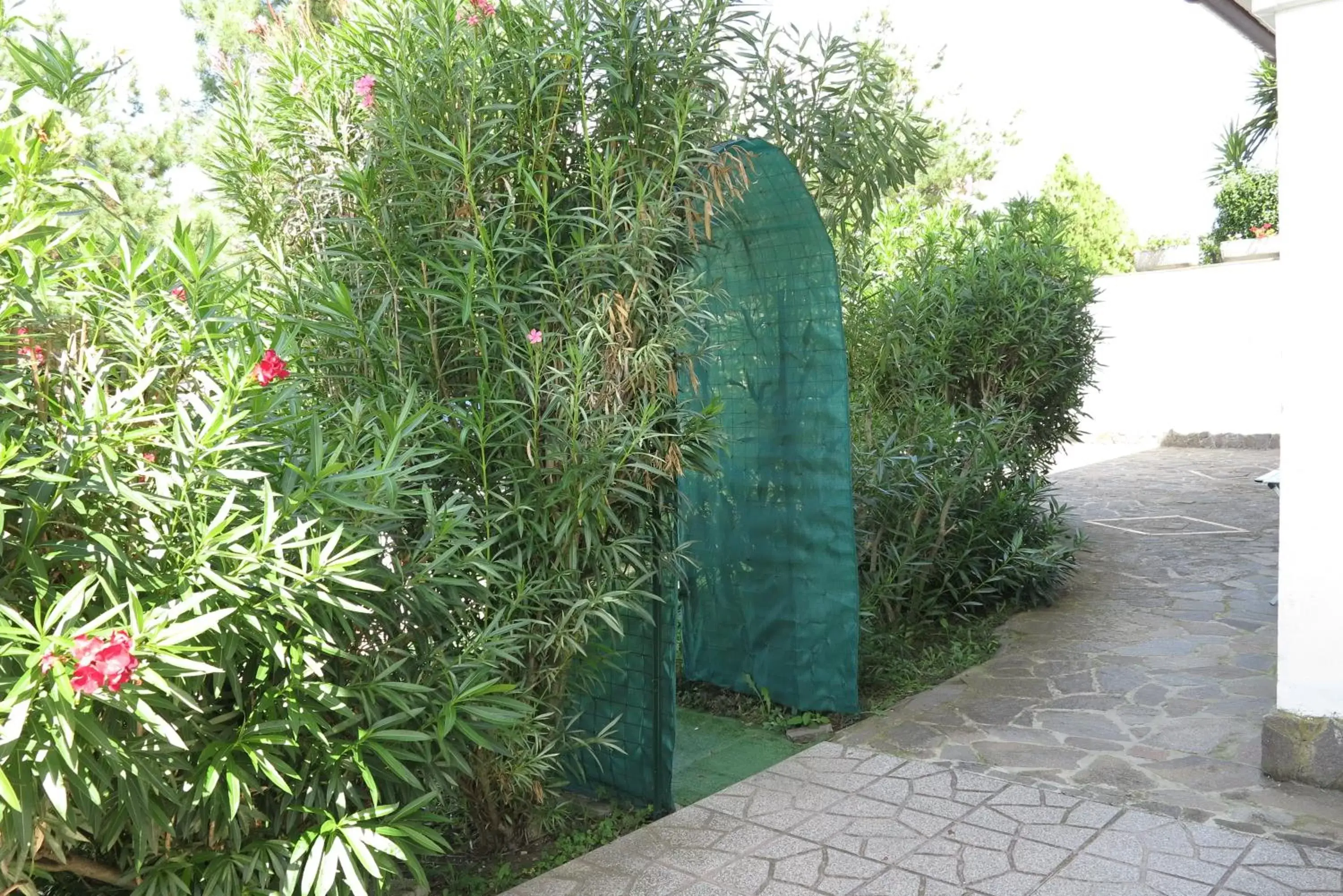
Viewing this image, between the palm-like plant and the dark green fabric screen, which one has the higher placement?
the palm-like plant

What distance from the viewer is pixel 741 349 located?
4938 mm

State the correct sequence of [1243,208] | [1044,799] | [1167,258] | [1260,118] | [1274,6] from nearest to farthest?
[1274,6] < [1044,799] < [1260,118] < [1167,258] < [1243,208]

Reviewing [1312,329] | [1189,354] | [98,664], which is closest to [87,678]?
[98,664]

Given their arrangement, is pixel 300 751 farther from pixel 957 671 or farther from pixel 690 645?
pixel 957 671

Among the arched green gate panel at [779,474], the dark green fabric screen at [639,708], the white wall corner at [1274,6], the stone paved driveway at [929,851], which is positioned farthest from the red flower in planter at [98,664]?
the white wall corner at [1274,6]

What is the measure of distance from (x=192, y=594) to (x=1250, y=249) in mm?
14748

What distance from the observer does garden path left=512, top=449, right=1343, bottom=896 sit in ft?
10.8

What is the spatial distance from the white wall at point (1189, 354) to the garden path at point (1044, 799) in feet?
27.8

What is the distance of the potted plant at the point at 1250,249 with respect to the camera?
13.8 metres

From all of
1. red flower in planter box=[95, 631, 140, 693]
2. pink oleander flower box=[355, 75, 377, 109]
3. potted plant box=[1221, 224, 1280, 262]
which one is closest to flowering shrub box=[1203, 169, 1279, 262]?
potted plant box=[1221, 224, 1280, 262]

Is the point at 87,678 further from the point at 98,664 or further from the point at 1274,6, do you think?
the point at 1274,6

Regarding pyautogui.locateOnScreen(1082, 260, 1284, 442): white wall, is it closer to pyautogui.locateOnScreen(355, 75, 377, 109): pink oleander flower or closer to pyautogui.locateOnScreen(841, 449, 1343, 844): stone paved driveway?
pyautogui.locateOnScreen(841, 449, 1343, 844): stone paved driveway

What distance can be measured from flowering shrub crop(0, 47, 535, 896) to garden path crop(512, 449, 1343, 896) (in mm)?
929

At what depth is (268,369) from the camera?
8.17ft
